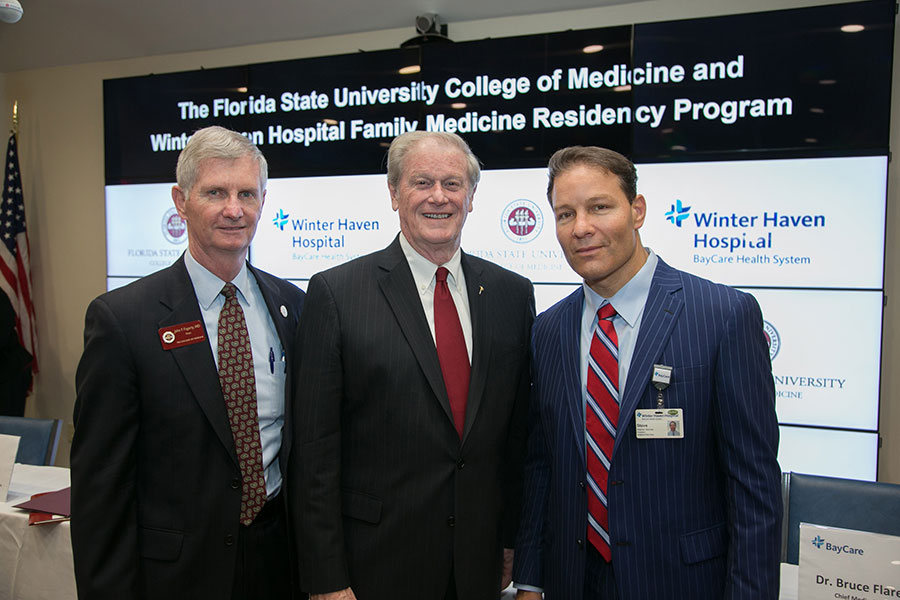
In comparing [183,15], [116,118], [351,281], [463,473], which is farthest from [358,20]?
[463,473]

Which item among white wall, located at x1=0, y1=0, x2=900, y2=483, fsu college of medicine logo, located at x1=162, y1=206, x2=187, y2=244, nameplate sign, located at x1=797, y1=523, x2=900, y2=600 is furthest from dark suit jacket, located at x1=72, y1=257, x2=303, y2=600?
white wall, located at x1=0, y1=0, x2=900, y2=483

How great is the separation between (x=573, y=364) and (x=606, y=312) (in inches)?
6.4

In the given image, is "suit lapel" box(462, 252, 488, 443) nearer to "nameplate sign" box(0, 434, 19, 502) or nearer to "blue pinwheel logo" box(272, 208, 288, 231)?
"nameplate sign" box(0, 434, 19, 502)

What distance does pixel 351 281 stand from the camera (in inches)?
66.0

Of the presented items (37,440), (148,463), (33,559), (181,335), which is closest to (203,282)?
(181,335)

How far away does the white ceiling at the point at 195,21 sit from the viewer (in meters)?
4.10

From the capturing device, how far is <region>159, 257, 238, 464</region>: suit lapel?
1594 mm

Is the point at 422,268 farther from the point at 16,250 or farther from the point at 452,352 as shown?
the point at 16,250

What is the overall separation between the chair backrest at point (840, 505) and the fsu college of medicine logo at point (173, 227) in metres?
4.45

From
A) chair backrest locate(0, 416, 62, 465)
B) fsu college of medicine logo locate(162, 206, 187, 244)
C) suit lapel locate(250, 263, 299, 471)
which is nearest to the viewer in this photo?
suit lapel locate(250, 263, 299, 471)

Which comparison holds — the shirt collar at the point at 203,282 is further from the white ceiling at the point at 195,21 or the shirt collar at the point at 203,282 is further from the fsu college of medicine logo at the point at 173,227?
the fsu college of medicine logo at the point at 173,227

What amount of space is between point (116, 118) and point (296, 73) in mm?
1666

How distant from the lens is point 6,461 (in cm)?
231

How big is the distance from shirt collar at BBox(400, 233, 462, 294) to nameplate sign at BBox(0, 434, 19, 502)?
5.77 ft
